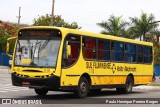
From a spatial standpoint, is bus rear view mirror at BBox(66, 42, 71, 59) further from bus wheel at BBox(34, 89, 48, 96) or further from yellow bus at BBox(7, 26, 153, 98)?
bus wheel at BBox(34, 89, 48, 96)

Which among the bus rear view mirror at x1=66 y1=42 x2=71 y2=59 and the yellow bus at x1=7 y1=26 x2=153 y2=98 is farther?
the bus rear view mirror at x1=66 y1=42 x2=71 y2=59

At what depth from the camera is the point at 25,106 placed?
50.8 feet

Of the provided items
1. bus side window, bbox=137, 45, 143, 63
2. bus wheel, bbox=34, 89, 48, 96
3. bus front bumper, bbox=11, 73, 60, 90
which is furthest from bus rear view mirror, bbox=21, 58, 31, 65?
bus side window, bbox=137, 45, 143, 63

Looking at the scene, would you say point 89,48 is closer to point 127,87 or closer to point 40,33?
point 40,33

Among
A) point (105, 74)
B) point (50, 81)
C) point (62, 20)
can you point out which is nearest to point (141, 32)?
point (62, 20)

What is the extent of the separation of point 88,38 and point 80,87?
2335 millimetres

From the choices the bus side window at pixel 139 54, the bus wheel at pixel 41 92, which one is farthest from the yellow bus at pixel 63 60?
the bus side window at pixel 139 54

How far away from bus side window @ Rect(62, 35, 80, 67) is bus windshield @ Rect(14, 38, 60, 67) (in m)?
0.41

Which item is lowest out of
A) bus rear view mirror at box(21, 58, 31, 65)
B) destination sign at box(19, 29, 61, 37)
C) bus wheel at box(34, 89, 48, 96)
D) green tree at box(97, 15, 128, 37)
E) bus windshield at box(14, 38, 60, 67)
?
bus wheel at box(34, 89, 48, 96)

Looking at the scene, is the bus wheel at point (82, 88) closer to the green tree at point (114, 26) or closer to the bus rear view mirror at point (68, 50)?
the bus rear view mirror at point (68, 50)

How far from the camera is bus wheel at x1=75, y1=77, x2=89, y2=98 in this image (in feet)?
65.2

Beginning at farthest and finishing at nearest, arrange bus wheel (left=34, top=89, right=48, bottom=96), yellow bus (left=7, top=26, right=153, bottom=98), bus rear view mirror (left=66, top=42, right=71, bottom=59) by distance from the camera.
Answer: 1. bus wheel (left=34, top=89, right=48, bottom=96)
2. bus rear view mirror (left=66, top=42, right=71, bottom=59)
3. yellow bus (left=7, top=26, right=153, bottom=98)

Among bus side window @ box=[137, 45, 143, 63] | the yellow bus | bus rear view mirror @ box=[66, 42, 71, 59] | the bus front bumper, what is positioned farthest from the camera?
bus side window @ box=[137, 45, 143, 63]

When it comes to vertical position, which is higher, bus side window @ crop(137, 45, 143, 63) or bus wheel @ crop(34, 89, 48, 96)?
bus side window @ crop(137, 45, 143, 63)
